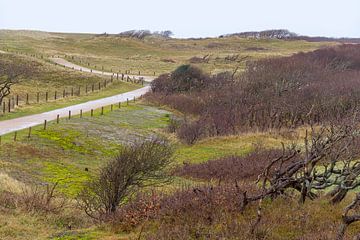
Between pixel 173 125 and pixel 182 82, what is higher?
pixel 182 82

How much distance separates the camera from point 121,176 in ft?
42.9

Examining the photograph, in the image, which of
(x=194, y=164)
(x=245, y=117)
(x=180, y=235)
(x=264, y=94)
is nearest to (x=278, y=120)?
(x=245, y=117)

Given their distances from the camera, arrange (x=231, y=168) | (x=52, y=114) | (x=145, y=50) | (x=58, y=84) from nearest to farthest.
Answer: (x=231, y=168) < (x=52, y=114) < (x=58, y=84) < (x=145, y=50)

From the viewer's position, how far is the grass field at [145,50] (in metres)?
77.3

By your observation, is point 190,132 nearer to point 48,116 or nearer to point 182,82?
point 48,116

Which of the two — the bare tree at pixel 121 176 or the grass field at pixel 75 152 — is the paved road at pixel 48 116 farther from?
the bare tree at pixel 121 176

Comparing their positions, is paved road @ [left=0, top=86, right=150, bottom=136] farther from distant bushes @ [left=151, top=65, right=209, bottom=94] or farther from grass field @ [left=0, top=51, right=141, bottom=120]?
distant bushes @ [left=151, top=65, right=209, bottom=94]

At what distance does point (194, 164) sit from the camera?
22609 mm

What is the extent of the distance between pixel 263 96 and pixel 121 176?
2793 cm

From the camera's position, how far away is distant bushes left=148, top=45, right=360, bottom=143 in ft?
110

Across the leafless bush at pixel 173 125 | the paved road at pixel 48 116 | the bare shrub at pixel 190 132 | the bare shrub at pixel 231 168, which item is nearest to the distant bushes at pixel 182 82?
the paved road at pixel 48 116

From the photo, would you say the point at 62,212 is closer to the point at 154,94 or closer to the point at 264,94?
the point at 264,94

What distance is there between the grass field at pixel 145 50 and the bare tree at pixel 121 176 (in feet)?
164

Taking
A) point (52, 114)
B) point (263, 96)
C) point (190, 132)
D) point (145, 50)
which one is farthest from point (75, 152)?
point (145, 50)
